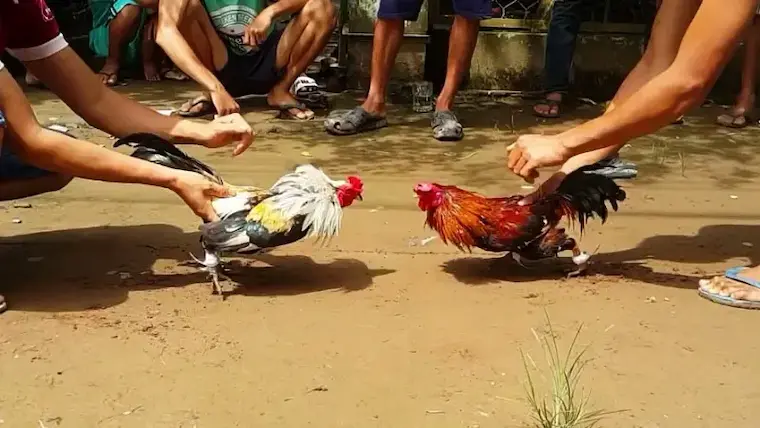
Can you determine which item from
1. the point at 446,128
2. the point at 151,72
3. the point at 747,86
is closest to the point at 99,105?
the point at 446,128

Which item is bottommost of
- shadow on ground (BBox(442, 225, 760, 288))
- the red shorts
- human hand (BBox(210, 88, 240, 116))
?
shadow on ground (BBox(442, 225, 760, 288))

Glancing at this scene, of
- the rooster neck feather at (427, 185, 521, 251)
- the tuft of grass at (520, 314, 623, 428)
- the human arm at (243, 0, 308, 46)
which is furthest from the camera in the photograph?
the human arm at (243, 0, 308, 46)

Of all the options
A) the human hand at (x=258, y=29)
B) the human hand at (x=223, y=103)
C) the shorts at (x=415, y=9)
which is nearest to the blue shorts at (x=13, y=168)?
the human hand at (x=223, y=103)

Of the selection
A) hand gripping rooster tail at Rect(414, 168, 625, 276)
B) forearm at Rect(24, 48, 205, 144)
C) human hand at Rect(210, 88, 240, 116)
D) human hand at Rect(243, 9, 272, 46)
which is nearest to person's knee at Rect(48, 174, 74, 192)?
forearm at Rect(24, 48, 205, 144)

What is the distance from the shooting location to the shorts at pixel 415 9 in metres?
5.49

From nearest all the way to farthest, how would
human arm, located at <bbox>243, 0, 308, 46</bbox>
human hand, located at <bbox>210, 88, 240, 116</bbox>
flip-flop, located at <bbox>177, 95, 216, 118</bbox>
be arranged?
human hand, located at <bbox>210, 88, 240, 116</bbox> < human arm, located at <bbox>243, 0, 308, 46</bbox> < flip-flop, located at <bbox>177, 95, 216, 118</bbox>

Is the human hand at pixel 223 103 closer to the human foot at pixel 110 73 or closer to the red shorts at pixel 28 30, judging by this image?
the red shorts at pixel 28 30

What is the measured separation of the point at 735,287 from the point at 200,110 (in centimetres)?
386

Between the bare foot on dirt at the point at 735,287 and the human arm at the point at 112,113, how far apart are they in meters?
1.72

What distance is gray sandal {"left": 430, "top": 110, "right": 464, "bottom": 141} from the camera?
5543 millimetres

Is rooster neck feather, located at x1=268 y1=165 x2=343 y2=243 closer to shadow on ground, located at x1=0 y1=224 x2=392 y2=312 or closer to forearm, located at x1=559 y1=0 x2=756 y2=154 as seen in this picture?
shadow on ground, located at x1=0 y1=224 x2=392 y2=312

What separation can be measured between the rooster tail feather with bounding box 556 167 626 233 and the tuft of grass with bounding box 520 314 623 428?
67 cm

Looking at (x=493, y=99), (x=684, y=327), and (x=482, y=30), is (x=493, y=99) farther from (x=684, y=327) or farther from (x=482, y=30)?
(x=684, y=327)

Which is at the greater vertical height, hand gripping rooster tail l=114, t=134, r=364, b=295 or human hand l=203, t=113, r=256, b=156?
human hand l=203, t=113, r=256, b=156
